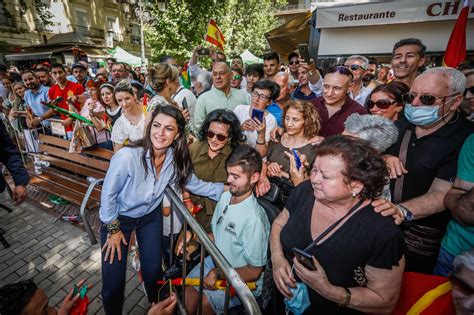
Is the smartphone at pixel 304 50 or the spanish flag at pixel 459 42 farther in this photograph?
the smartphone at pixel 304 50

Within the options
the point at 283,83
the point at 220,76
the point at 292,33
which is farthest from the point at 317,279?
the point at 292,33

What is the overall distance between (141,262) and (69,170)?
3.04 m

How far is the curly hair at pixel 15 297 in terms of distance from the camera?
145 centimetres

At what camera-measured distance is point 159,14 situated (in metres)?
15.0

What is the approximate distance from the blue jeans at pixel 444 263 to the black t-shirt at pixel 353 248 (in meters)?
0.79

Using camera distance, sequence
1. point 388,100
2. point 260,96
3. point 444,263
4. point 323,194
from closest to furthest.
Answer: point 323,194 < point 444,263 < point 388,100 < point 260,96

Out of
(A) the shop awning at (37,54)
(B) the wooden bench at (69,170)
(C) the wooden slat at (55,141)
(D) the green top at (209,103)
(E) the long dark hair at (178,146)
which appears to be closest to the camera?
(E) the long dark hair at (178,146)

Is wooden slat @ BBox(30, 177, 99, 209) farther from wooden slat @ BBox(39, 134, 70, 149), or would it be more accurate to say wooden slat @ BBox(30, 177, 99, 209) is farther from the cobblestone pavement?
wooden slat @ BBox(39, 134, 70, 149)

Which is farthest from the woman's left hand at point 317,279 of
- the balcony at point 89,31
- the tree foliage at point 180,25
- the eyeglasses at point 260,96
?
the balcony at point 89,31

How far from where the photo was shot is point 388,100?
2.49m

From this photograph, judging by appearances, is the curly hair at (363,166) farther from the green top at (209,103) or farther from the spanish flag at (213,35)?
the spanish flag at (213,35)

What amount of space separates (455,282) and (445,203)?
0.74 m

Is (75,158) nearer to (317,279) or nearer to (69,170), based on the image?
(69,170)

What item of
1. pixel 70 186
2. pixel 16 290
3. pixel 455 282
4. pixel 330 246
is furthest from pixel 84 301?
pixel 70 186
